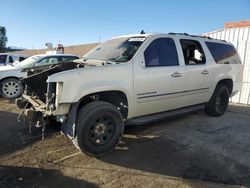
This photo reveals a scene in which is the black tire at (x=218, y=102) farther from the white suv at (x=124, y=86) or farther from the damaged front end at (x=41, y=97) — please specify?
the damaged front end at (x=41, y=97)

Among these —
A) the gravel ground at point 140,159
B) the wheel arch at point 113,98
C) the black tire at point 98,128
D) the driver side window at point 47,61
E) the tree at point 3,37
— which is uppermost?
the tree at point 3,37

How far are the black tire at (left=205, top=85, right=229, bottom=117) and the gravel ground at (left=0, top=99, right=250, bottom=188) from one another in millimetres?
776

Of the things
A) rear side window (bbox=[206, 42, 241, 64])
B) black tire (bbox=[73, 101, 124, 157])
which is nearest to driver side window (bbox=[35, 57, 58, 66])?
rear side window (bbox=[206, 42, 241, 64])

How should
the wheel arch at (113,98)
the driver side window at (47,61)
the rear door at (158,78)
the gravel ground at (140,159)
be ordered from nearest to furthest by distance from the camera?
the gravel ground at (140,159)
the wheel arch at (113,98)
the rear door at (158,78)
the driver side window at (47,61)

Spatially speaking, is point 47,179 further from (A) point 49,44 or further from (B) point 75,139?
(A) point 49,44

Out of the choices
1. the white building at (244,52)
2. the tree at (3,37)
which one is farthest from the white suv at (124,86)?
A: the tree at (3,37)

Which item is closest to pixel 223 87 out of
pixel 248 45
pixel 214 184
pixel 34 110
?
pixel 248 45

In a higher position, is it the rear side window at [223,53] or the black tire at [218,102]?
the rear side window at [223,53]

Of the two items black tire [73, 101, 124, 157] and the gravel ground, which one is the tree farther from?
black tire [73, 101, 124, 157]

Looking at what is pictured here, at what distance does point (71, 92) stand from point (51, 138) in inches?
68.8

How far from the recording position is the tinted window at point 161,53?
460 cm

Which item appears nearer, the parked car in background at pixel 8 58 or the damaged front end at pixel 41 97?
the damaged front end at pixel 41 97

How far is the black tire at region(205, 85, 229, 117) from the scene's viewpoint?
20.9ft

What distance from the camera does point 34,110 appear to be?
4.22 metres
